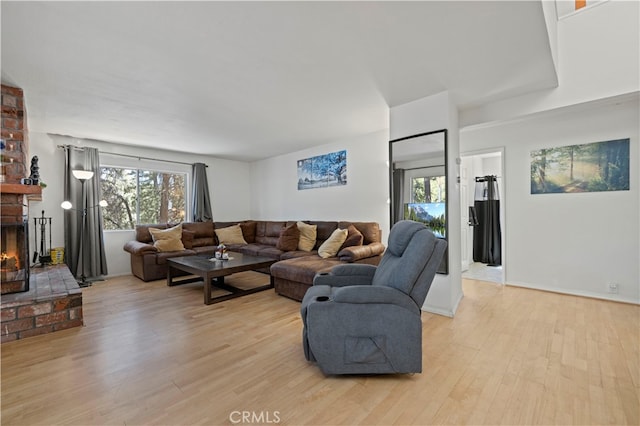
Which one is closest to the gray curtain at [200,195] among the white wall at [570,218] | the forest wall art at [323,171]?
the forest wall art at [323,171]

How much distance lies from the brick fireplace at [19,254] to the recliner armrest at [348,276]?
96.2 inches

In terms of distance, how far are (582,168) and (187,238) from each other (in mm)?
6142

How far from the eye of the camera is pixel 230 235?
5.95 meters

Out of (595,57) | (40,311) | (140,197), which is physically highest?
(595,57)

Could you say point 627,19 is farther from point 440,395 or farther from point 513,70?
point 440,395

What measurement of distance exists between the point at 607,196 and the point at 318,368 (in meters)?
3.91

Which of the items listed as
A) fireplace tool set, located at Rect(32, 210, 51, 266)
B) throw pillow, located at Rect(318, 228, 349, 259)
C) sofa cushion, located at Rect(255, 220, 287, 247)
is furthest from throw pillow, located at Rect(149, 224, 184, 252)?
throw pillow, located at Rect(318, 228, 349, 259)

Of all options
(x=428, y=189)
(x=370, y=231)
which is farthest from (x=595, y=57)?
(x=370, y=231)

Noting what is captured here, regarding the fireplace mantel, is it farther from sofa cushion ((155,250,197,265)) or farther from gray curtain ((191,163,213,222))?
gray curtain ((191,163,213,222))

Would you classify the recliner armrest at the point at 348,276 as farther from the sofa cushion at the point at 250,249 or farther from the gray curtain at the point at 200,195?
the gray curtain at the point at 200,195

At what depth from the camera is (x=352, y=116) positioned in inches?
153

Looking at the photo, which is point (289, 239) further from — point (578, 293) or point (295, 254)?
point (578, 293)

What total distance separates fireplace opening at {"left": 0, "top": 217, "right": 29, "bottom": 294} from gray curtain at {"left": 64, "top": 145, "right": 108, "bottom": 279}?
1.85 meters

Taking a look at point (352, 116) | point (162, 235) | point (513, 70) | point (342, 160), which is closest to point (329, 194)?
point (342, 160)
